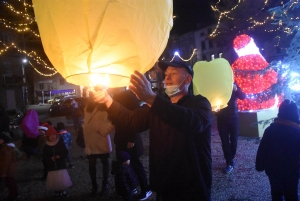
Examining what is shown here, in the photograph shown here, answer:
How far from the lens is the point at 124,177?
4.07 m

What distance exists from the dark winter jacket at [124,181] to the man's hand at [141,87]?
2683mm

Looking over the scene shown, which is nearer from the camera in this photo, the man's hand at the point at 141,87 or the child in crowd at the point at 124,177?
the man's hand at the point at 141,87

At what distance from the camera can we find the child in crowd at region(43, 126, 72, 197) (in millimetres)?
4852

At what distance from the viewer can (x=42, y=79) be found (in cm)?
5347

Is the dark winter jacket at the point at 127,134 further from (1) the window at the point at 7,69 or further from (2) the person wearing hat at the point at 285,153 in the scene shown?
(1) the window at the point at 7,69

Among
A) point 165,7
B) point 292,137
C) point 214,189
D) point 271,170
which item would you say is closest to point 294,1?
point 292,137

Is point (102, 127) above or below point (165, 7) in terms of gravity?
below

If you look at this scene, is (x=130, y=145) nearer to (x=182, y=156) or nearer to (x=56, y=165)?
(x=56, y=165)

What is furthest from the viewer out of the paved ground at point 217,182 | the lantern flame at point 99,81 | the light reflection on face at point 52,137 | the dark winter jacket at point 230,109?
the dark winter jacket at point 230,109

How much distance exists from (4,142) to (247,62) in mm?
7230

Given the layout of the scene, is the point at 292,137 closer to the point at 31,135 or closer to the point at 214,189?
Result: the point at 214,189

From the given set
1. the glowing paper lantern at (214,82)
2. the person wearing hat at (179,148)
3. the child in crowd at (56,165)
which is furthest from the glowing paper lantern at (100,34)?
the child in crowd at (56,165)

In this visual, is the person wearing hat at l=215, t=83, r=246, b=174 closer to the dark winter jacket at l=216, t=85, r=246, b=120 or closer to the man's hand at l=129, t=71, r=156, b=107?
the dark winter jacket at l=216, t=85, r=246, b=120

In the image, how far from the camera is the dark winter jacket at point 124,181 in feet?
13.2
